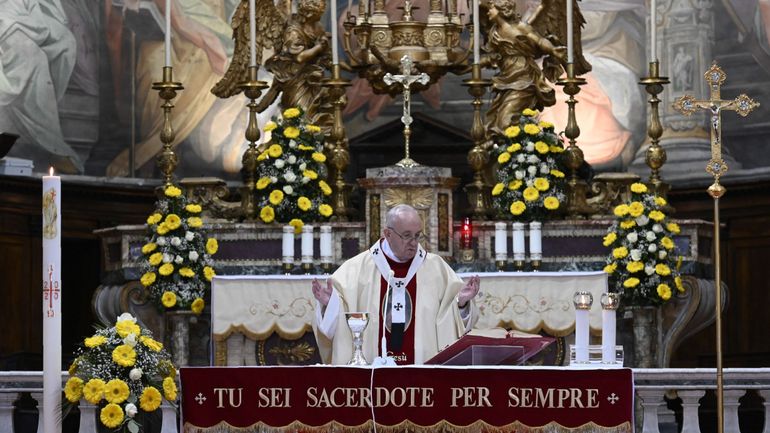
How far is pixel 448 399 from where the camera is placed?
8336mm

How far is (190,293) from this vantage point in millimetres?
13398

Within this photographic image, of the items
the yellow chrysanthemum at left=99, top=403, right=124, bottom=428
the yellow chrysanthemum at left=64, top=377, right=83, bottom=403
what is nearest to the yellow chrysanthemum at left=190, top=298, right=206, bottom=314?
the yellow chrysanthemum at left=64, top=377, right=83, bottom=403

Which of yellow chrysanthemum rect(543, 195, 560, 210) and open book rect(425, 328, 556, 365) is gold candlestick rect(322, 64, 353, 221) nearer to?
yellow chrysanthemum rect(543, 195, 560, 210)

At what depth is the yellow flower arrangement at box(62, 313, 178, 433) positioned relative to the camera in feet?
28.4

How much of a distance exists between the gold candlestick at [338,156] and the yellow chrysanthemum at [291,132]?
0.35 metres

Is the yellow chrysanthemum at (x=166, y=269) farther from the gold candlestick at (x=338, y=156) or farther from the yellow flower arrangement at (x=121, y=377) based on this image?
the yellow flower arrangement at (x=121, y=377)

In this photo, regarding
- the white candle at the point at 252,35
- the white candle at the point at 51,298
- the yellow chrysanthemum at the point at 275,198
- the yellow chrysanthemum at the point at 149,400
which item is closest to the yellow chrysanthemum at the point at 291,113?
the white candle at the point at 252,35

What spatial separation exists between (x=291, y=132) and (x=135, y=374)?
→ 567cm

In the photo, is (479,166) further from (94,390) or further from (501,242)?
(94,390)

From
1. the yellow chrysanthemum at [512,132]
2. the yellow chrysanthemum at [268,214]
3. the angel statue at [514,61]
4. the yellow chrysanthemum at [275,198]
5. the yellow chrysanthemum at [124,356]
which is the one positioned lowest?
the yellow chrysanthemum at [124,356]

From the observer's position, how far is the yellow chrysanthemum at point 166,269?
43.5ft

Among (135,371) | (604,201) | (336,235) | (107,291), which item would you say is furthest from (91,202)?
(135,371)

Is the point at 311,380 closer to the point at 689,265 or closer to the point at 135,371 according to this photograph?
the point at 135,371

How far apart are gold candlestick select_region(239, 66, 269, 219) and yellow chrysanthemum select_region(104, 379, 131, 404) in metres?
5.52
